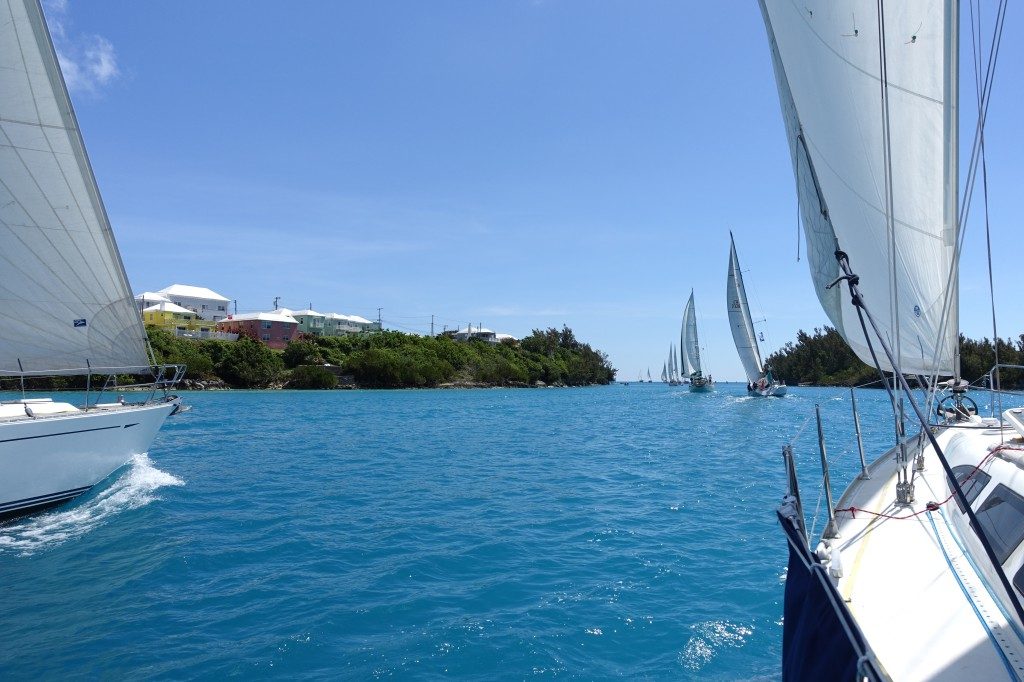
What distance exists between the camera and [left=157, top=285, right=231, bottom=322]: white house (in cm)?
10212

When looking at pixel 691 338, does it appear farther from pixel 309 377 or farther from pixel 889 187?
pixel 889 187

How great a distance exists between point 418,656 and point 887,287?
6393 millimetres

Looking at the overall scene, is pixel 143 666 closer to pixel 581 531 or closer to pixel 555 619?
pixel 555 619

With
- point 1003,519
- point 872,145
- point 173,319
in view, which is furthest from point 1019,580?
point 173,319

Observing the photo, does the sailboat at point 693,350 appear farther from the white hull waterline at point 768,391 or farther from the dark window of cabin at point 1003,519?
the dark window of cabin at point 1003,519

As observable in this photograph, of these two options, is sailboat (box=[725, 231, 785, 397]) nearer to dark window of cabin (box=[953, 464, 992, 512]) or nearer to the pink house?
dark window of cabin (box=[953, 464, 992, 512])

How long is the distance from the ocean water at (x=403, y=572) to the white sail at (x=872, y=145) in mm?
1969

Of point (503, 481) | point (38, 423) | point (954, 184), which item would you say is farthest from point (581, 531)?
point (38, 423)

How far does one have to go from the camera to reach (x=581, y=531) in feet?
38.9

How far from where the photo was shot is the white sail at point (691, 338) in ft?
259

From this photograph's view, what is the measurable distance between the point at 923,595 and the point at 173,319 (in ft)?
334

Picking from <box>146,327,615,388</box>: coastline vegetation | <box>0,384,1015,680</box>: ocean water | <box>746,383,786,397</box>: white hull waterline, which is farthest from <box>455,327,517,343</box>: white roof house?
<box>0,384,1015,680</box>: ocean water

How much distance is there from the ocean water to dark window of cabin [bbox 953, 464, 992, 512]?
1458 mm

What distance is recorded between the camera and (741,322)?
59.9 meters
